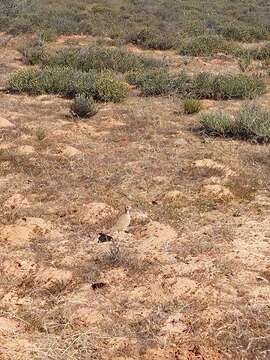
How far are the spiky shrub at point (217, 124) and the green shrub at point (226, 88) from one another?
8.41ft

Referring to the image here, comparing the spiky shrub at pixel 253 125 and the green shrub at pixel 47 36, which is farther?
the green shrub at pixel 47 36

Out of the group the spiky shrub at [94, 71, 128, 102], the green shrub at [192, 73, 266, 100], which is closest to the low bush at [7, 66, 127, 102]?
the spiky shrub at [94, 71, 128, 102]

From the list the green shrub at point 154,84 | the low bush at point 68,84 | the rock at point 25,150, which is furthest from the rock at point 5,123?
the green shrub at point 154,84

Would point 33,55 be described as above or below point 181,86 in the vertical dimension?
below

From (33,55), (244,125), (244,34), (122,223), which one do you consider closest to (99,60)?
(33,55)

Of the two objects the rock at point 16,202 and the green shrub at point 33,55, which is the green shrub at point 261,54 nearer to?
the green shrub at point 33,55

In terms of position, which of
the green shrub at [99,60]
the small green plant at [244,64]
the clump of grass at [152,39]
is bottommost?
the clump of grass at [152,39]

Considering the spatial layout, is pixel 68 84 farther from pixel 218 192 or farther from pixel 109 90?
pixel 218 192

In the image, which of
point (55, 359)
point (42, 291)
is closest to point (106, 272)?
point (42, 291)

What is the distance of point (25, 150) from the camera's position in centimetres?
739

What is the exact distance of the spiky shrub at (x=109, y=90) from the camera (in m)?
10.3

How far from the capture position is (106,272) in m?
4.36

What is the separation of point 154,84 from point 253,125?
3.67 m

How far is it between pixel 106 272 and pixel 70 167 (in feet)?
8.84
